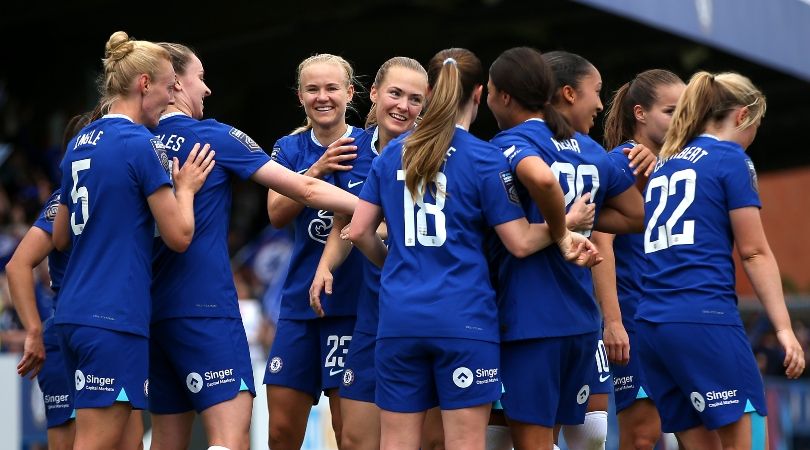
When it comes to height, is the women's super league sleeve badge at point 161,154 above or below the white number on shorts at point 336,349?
above

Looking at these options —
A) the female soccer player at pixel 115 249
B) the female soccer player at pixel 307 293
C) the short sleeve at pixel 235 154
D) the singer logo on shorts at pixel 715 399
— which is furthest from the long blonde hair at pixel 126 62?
the singer logo on shorts at pixel 715 399

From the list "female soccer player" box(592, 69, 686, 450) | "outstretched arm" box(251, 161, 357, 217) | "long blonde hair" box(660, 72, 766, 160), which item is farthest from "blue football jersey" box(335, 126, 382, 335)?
"long blonde hair" box(660, 72, 766, 160)

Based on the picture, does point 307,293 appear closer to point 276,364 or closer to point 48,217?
point 276,364

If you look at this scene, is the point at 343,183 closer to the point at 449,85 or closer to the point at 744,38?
the point at 449,85

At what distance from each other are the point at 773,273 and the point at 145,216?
269 cm

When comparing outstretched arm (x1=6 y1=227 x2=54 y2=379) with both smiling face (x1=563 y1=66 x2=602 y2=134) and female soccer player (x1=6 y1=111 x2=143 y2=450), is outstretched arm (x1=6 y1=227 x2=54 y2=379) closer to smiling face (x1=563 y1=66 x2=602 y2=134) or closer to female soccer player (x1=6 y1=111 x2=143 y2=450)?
female soccer player (x1=6 y1=111 x2=143 y2=450)

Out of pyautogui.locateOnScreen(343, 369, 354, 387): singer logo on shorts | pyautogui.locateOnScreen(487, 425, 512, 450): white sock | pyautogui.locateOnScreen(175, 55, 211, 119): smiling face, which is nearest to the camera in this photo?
pyautogui.locateOnScreen(487, 425, 512, 450): white sock

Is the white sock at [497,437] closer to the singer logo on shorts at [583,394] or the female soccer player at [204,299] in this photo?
the singer logo on shorts at [583,394]

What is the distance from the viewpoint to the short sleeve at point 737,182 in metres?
5.62

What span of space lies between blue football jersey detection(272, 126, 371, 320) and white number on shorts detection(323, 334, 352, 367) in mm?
123

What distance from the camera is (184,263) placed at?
5.78m

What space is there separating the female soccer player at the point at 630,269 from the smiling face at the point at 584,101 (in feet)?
1.42

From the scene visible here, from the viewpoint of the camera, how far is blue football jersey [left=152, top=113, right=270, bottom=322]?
18.9 feet

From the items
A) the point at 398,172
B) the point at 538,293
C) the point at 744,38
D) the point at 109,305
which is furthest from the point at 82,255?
the point at 744,38
